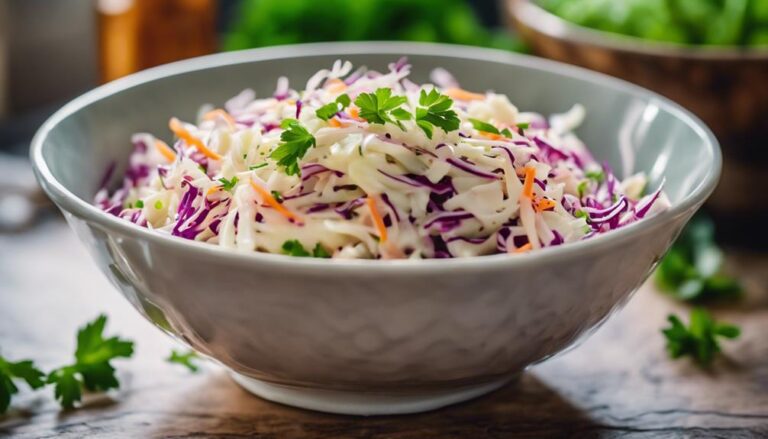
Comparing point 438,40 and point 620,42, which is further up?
point 438,40

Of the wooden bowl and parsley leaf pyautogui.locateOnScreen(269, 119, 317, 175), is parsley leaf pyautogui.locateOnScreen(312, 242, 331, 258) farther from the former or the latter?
the wooden bowl

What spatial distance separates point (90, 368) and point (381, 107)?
71 cm

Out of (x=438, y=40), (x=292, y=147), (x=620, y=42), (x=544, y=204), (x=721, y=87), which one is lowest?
(x=544, y=204)

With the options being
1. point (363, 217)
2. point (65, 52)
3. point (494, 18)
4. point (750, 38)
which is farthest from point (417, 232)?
point (494, 18)

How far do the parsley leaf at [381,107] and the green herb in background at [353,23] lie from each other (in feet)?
5.59

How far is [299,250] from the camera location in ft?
4.82

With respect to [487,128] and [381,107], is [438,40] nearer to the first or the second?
[487,128]

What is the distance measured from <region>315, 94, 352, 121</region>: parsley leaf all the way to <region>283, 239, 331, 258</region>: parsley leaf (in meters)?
0.23

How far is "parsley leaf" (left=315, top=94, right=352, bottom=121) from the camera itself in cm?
160

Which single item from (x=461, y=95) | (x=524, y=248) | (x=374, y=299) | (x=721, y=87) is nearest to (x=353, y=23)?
(x=721, y=87)

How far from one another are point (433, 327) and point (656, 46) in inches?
58.0

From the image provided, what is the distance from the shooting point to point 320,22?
131 inches

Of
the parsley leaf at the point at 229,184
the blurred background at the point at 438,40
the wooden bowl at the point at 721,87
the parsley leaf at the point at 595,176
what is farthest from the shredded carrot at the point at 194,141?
the wooden bowl at the point at 721,87

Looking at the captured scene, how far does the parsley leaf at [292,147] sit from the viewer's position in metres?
1.54
